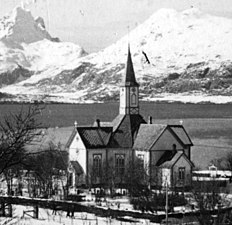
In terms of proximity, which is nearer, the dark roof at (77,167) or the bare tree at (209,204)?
the bare tree at (209,204)

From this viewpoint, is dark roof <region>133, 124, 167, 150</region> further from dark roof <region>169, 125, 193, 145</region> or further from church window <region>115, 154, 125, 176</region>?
dark roof <region>169, 125, 193, 145</region>

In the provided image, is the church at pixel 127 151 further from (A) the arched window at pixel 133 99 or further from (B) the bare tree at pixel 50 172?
(B) the bare tree at pixel 50 172

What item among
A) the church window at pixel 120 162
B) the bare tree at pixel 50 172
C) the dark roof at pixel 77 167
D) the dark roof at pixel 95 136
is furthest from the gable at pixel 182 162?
the bare tree at pixel 50 172

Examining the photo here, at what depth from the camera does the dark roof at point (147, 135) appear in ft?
133

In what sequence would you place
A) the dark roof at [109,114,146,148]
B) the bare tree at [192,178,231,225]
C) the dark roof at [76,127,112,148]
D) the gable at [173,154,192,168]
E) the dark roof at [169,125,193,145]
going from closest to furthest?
the bare tree at [192,178,231,225], the gable at [173,154,192,168], the dark roof at [76,127,112,148], the dark roof at [109,114,146,148], the dark roof at [169,125,193,145]

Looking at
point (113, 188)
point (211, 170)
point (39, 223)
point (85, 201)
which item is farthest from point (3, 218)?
point (211, 170)

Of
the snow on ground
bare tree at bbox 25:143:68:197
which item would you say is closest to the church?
bare tree at bbox 25:143:68:197

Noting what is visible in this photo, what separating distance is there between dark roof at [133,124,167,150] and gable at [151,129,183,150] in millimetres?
177

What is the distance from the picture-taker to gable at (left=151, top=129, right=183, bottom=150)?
1597 inches

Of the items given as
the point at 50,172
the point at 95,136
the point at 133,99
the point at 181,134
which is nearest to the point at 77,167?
the point at 95,136

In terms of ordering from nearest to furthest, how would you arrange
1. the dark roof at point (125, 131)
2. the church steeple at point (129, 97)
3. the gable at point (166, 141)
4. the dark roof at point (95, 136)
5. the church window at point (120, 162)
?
the gable at point (166, 141) → the church window at point (120, 162) → the dark roof at point (95, 136) → the dark roof at point (125, 131) → the church steeple at point (129, 97)

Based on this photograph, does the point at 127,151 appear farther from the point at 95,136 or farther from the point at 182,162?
the point at 182,162

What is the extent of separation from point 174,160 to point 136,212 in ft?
33.3

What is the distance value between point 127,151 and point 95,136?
1761mm
